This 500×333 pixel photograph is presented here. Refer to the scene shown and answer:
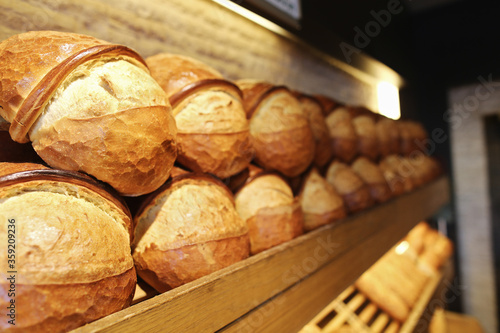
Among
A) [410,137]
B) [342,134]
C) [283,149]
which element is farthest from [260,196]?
[410,137]

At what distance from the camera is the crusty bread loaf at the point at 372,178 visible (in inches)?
78.5

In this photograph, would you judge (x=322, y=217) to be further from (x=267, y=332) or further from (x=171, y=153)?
(x=171, y=153)

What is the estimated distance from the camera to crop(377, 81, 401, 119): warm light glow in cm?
387

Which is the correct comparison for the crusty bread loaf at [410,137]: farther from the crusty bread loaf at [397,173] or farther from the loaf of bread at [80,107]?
the loaf of bread at [80,107]

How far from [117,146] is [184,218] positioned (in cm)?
26

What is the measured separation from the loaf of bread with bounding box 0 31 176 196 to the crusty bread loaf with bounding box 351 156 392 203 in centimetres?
147

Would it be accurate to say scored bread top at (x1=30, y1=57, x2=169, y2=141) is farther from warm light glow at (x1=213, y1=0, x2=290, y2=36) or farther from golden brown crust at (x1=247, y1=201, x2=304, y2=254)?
warm light glow at (x1=213, y1=0, x2=290, y2=36)

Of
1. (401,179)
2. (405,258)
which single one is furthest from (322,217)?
(405,258)

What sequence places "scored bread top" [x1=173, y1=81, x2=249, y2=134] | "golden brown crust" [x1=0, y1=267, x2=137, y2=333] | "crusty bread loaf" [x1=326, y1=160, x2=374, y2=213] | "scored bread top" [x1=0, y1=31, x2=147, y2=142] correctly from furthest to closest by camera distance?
"crusty bread loaf" [x1=326, y1=160, x2=374, y2=213], "scored bread top" [x1=173, y1=81, x2=249, y2=134], "scored bread top" [x1=0, y1=31, x2=147, y2=142], "golden brown crust" [x1=0, y1=267, x2=137, y2=333]

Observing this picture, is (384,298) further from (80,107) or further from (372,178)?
(80,107)

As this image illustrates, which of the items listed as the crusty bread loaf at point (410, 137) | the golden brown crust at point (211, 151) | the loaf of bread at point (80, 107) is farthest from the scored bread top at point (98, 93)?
the crusty bread loaf at point (410, 137)

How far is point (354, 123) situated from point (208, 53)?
104 cm

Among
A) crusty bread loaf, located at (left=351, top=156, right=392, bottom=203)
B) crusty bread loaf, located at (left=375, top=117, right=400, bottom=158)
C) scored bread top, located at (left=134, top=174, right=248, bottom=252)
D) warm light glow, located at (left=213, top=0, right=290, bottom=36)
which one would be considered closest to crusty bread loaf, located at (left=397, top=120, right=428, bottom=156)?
crusty bread loaf, located at (left=375, top=117, right=400, bottom=158)

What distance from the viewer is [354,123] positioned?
2.17m
